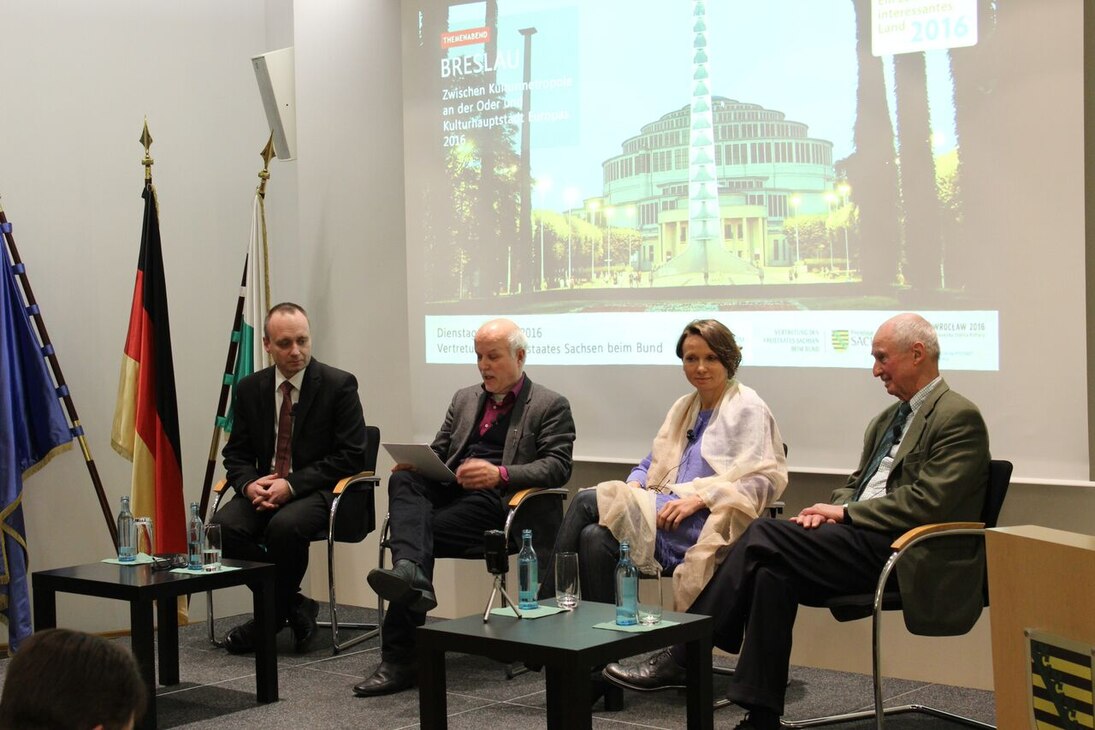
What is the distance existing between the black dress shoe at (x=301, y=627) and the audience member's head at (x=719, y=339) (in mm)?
1879

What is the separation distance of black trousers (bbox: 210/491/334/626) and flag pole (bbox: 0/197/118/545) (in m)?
0.62

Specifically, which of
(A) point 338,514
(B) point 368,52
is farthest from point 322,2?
(A) point 338,514

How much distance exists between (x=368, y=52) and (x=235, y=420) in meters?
1.82

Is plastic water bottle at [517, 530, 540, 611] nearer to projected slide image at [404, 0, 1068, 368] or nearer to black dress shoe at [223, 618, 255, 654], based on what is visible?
projected slide image at [404, 0, 1068, 368]

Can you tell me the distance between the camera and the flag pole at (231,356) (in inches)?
214

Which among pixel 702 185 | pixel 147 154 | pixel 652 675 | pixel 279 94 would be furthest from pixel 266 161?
pixel 652 675

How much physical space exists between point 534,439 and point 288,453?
1.04m

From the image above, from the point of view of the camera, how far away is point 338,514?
4.77 meters

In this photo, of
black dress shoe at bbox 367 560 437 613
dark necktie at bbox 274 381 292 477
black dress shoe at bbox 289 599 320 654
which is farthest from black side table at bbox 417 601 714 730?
dark necktie at bbox 274 381 292 477

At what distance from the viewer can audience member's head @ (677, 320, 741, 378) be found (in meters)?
4.13

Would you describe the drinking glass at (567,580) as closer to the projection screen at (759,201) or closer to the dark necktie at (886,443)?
the dark necktie at (886,443)

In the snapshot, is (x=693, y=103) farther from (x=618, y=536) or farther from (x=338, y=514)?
(x=338, y=514)

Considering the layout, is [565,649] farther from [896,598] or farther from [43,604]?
[43,604]

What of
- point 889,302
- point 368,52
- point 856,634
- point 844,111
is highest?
point 368,52
